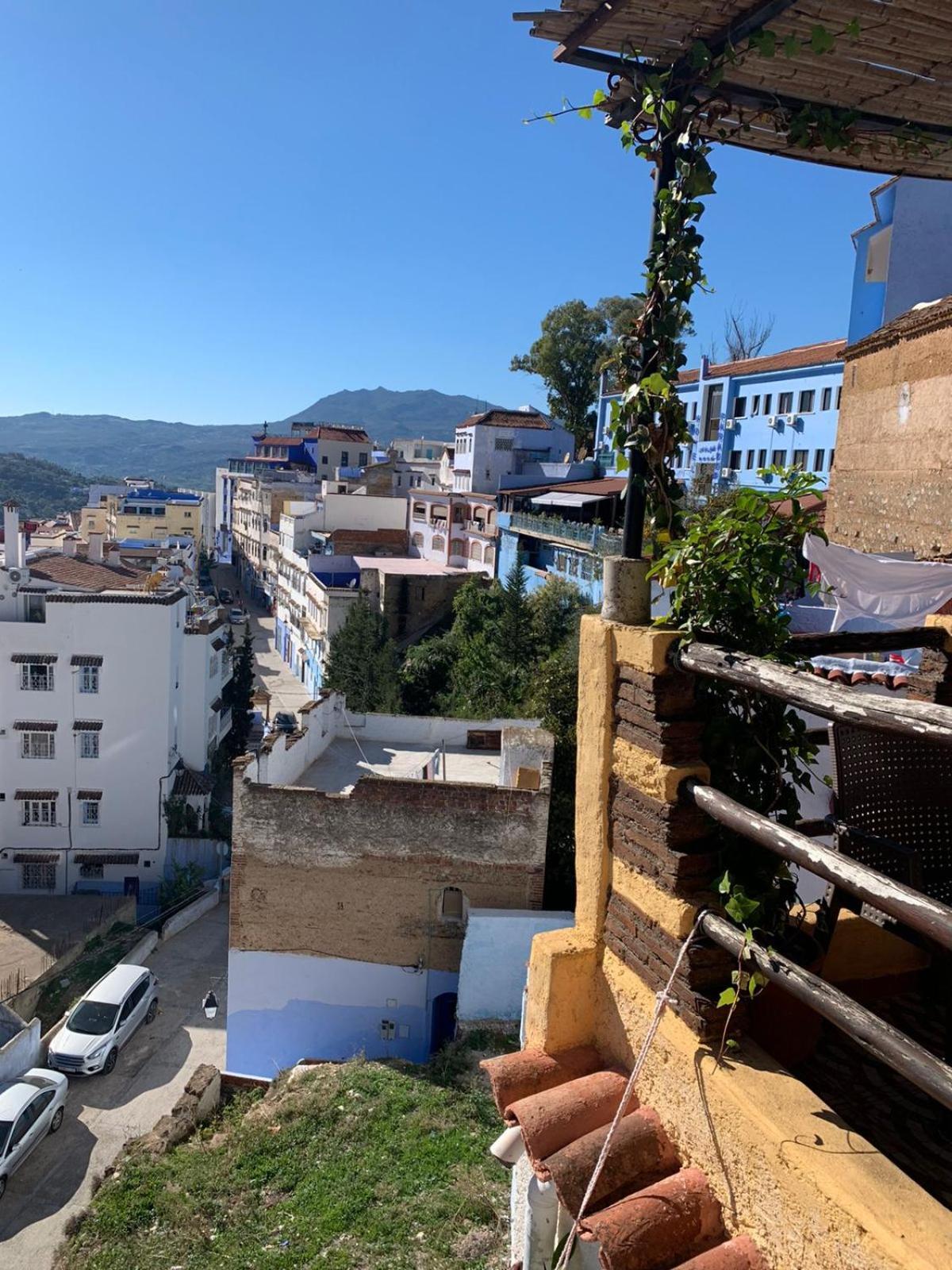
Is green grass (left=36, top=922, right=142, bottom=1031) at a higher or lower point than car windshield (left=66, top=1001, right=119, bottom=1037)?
Answer: lower

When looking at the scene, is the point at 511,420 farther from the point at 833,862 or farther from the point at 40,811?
the point at 833,862

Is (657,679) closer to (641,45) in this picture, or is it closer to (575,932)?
(575,932)

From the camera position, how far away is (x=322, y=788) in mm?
17188

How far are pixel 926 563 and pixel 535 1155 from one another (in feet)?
27.5

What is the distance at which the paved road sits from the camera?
43.0ft

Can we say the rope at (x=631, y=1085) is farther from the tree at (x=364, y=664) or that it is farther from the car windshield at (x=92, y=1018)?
the tree at (x=364, y=664)

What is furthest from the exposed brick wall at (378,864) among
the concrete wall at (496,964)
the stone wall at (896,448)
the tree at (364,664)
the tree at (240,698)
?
the tree at (240,698)

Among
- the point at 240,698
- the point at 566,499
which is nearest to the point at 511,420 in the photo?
the point at 566,499

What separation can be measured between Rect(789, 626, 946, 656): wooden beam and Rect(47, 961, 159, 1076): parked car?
1734 centimetres

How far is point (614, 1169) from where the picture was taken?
3463 millimetres

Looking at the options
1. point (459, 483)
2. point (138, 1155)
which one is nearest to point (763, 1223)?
point (138, 1155)

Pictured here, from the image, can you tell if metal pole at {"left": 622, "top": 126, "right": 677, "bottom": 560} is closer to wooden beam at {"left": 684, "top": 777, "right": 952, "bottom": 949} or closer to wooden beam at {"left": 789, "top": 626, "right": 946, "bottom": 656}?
wooden beam at {"left": 789, "top": 626, "right": 946, "bottom": 656}

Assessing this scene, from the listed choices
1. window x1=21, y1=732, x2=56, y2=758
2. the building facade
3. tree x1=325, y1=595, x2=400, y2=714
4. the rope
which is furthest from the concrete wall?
window x1=21, y1=732, x2=56, y2=758

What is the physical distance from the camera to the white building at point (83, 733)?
2423 cm
